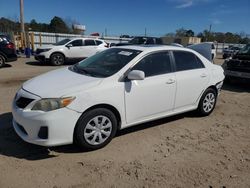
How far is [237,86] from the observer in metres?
9.77

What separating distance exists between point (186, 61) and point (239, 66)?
4764 mm

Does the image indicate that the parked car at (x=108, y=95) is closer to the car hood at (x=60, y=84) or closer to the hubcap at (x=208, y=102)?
the car hood at (x=60, y=84)

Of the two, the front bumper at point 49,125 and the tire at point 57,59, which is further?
the tire at point 57,59

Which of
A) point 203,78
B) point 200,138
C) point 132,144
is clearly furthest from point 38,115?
point 203,78

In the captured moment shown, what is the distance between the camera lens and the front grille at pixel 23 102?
12.6 ft

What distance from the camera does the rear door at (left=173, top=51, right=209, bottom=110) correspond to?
5.13 meters

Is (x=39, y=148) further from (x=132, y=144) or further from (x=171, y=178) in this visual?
(x=171, y=178)

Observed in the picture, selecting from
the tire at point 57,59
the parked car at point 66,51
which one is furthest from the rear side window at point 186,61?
the tire at point 57,59

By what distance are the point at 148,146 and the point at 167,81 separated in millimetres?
1242

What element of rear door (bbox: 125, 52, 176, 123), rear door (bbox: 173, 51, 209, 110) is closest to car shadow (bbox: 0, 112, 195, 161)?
rear door (bbox: 125, 52, 176, 123)

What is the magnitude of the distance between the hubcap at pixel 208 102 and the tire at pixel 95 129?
2.48 m

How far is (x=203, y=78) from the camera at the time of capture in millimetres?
5555

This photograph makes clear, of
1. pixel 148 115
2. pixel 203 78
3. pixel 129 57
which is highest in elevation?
pixel 129 57

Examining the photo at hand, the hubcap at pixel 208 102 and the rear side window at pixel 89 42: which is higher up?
the rear side window at pixel 89 42
